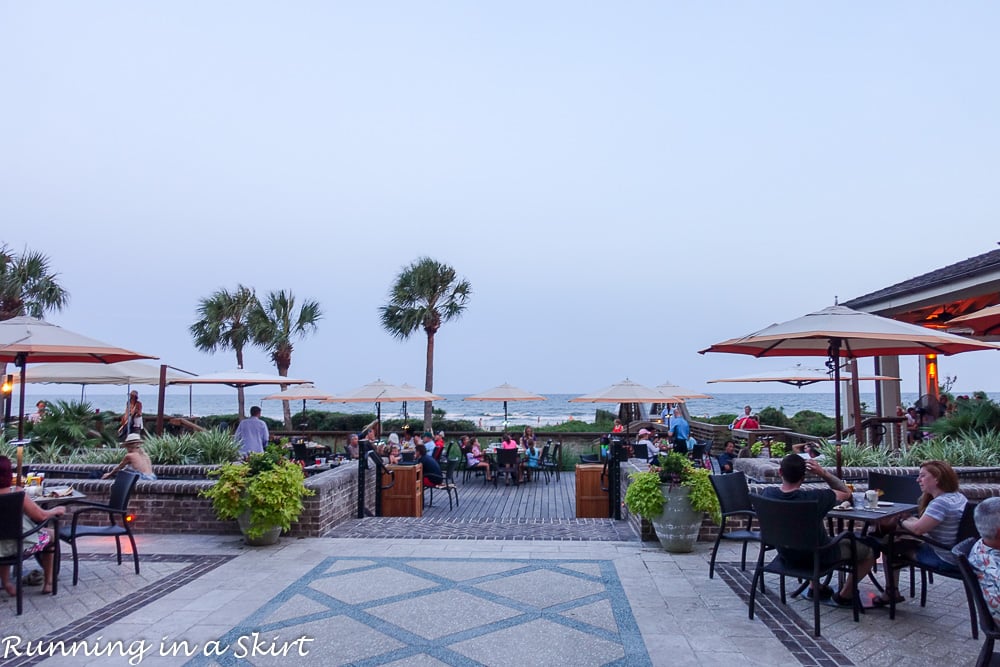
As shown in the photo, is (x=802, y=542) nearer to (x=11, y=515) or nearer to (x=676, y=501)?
(x=676, y=501)

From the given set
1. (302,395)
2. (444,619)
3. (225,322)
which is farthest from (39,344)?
(225,322)

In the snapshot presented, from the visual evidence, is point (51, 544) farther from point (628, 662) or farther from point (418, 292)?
point (418, 292)

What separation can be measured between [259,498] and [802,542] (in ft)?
16.2

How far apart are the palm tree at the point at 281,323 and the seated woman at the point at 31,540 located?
65.5 ft

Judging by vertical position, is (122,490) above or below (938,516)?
below

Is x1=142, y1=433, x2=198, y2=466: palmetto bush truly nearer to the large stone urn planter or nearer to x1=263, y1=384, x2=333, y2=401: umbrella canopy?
x1=263, y1=384, x2=333, y2=401: umbrella canopy

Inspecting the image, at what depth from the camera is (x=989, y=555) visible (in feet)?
10.2

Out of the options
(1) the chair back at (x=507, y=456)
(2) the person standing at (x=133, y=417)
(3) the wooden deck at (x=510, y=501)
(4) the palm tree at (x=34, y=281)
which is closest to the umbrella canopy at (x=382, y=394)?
(3) the wooden deck at (x=510, y=501)

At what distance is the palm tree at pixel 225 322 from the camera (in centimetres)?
2541

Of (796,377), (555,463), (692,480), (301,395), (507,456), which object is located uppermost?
(796,377)

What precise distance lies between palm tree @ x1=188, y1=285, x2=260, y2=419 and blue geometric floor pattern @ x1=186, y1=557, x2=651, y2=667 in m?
21.5

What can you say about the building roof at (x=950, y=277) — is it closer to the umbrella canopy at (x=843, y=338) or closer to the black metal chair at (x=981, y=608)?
the umbrella canopy at (x=843, y=338)

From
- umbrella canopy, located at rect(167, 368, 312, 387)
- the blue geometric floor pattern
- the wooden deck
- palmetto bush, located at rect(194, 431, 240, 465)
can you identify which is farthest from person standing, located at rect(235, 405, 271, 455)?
the blue geometric floor pattern

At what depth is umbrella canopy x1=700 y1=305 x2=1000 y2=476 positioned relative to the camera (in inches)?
224
